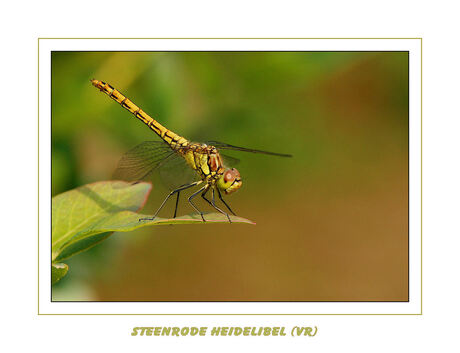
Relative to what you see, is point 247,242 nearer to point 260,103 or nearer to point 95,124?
point 260,103

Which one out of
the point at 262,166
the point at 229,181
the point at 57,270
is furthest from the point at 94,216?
the point at 262,166

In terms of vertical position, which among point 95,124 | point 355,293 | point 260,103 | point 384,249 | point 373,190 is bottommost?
point 355,293

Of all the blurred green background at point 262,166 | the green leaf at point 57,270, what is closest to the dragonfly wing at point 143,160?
the blurred green background at point 262,166

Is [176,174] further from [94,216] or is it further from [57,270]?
[57,270]

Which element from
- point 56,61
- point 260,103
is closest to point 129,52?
point 56,61

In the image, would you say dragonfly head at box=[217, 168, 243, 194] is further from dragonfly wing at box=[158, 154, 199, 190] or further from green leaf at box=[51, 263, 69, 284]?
green leaf at box=[51, 263, 69, 284]
